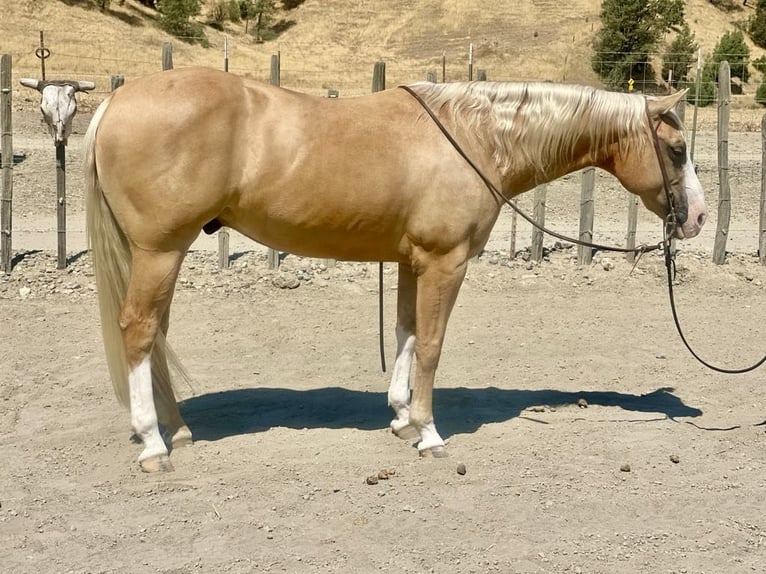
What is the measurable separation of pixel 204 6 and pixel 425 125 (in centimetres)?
3730

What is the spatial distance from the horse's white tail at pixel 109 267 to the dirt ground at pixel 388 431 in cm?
48

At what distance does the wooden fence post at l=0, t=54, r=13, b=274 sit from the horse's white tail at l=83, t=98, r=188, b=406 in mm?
4111

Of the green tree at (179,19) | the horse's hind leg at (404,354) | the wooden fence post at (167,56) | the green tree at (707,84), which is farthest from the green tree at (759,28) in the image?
the horse's hind leg at (404,354)

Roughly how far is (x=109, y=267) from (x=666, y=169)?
116 inches

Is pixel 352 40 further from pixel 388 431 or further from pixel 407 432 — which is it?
pixel 407 432

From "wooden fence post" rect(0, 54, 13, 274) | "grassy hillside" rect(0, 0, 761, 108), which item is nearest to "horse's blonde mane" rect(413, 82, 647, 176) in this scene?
"wooden fence post" rect(0, 54, 13, 274)

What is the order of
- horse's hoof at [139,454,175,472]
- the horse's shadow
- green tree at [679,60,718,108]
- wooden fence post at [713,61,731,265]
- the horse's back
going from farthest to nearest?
green tree at [679,60,718,108]
wooden fence post at [713,61,731,265]
the horse's shadow
horse's hoof at [139,454,175,472]
the horse's back

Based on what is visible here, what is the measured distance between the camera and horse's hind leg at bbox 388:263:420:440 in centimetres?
497

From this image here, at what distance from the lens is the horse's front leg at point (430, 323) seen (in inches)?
179

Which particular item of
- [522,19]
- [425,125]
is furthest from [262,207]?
[522,19]

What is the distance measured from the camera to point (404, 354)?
4.98m

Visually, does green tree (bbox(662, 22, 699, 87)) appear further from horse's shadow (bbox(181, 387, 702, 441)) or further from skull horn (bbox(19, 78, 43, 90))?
horse's shadow (bbox(181, 387, 702, 441))

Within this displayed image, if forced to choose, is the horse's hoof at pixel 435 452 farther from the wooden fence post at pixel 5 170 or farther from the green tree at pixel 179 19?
the green tree at pixel 179 19

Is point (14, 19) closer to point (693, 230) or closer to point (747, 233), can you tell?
point (747, 233)
